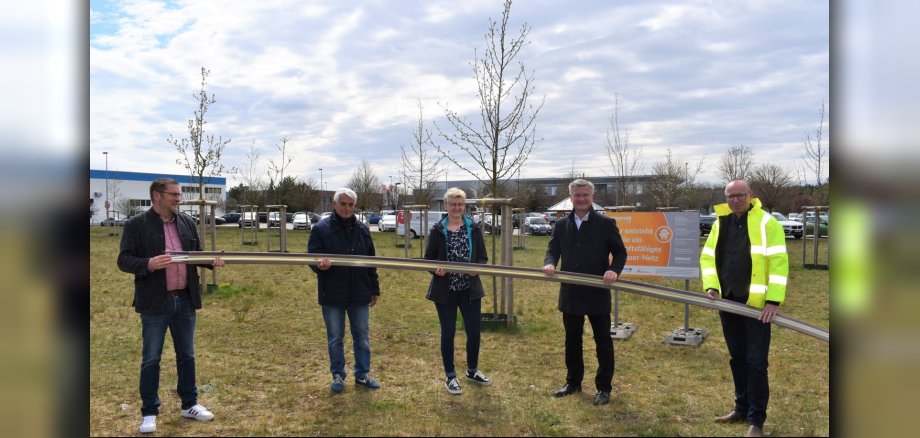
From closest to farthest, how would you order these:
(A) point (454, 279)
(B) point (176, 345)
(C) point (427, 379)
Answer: (B) point (176, 345) → (A) point (454, 279) → (C) point (427, 379)

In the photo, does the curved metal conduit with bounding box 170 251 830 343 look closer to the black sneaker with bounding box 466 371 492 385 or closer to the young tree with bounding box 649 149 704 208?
the black sneaker with bounding box 466 371 492 385

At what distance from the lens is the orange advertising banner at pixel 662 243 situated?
8523mm

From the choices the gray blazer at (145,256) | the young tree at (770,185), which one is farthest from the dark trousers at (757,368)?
the young tree at (770,185)

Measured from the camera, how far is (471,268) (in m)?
5.41

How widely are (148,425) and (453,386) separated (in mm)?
2783

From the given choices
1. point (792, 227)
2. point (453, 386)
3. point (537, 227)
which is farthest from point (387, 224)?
point (453, 386)

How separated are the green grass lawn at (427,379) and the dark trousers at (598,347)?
10.0 inches

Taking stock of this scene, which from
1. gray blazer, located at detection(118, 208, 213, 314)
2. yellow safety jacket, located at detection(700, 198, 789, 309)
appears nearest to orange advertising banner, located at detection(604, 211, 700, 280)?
yellow safety jacket, located at detection(700, 198, 789, 309)

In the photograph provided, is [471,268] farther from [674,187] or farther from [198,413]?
[674,187]

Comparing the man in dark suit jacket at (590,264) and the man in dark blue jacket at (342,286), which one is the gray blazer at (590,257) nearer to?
the man in dark suit jacket at (590,264)
